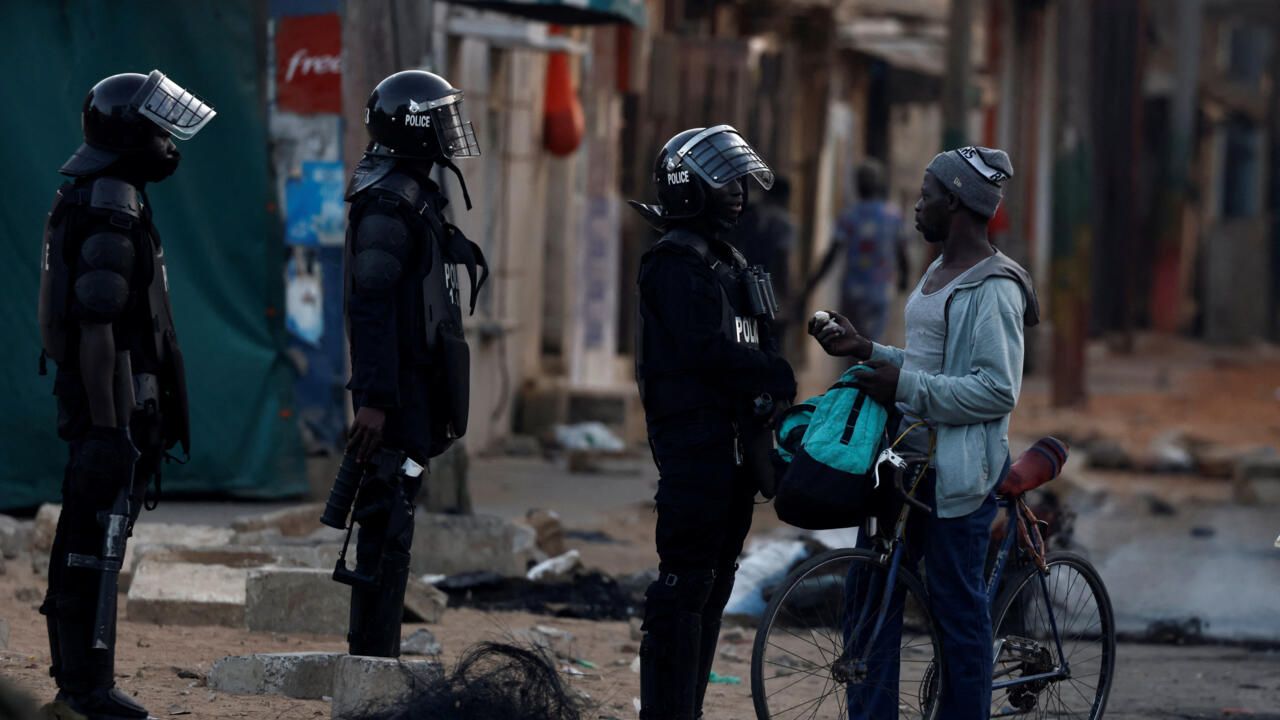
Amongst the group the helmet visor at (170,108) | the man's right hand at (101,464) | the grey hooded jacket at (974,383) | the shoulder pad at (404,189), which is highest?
the helmet visor at (170,108)

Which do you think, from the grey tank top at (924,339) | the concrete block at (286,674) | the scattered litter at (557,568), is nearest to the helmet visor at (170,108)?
the concrete block at (286,674)

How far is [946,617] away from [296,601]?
289 cm

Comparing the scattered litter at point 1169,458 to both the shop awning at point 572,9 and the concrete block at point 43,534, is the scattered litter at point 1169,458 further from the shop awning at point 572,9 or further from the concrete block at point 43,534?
the concrete block at point 43,534

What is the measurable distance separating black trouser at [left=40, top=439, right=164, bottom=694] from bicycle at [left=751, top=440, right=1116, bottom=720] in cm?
178

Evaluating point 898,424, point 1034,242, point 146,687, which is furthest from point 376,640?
point 1034,242

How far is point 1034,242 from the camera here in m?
30.5

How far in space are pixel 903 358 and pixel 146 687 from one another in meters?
2.58

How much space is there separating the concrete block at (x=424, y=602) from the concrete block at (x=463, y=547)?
88 cm

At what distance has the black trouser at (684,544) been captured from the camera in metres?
→ 5.63

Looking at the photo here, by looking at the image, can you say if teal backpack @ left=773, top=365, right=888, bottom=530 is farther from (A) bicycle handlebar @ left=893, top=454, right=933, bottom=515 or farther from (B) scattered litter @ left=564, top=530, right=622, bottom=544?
(B) scattered litter @ left=564, top=530, right=622, bottom=544

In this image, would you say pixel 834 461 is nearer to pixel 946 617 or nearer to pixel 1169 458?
pixel 946 617

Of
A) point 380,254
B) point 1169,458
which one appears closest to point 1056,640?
point 380,254

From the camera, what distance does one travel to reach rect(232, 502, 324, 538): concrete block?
9461 millimetres

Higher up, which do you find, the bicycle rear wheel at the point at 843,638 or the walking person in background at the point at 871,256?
the walking person in background at the point at 871,256
